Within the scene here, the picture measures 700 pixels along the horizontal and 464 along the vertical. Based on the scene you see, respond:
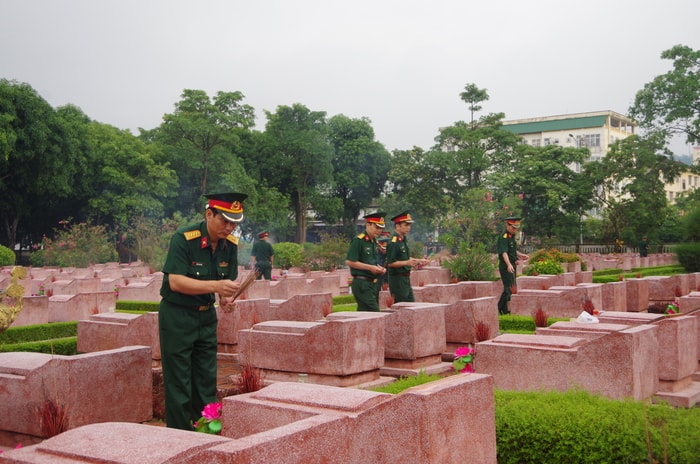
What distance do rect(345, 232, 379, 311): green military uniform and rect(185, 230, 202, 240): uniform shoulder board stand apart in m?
4.25

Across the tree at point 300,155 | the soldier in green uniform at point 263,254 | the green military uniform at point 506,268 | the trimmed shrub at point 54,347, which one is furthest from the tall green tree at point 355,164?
the trimmed shrub at point 54,347

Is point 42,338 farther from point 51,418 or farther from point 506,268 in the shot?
point 506,268

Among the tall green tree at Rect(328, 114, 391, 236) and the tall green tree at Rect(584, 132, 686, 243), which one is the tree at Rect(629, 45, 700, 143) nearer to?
the tall green tree at Rect(584, 132, 686, 243)

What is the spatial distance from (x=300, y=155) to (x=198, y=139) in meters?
8.76

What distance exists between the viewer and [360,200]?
57.1 m

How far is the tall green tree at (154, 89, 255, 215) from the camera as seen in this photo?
1660 inches

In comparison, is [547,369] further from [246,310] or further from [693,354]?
[246,310]

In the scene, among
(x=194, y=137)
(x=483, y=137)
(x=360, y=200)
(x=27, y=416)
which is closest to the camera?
(x=27, y=416)

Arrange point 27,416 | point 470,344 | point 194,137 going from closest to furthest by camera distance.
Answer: point 27,416 → point 470,344 → point 194,137

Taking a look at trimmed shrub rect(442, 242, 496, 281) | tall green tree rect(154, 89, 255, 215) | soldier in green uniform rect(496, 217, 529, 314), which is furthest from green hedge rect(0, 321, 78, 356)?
tall green tree rect(154, 89, 255, 215)

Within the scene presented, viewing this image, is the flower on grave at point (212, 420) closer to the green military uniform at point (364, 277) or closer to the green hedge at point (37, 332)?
the green military uniform at point (364, 277)

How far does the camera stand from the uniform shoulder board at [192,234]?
565 cm

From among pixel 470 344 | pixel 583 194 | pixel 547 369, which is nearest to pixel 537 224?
pixel 583 194

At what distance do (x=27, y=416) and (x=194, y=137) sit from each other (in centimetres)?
3830
